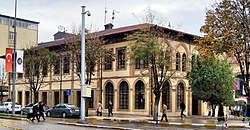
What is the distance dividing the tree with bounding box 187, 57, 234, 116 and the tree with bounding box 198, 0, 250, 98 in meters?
15.5

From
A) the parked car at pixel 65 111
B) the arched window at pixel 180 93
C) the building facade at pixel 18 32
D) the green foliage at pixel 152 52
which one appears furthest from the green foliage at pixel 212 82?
the building facade at pixel 18 32

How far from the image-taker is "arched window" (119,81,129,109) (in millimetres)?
43188

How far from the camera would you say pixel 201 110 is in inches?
1896

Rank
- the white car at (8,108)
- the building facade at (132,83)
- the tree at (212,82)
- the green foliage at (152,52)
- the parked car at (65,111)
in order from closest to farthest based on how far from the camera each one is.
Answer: the green foliage at (152,52) < the parked car at (65,111) < the tree at (212,82) < the building facade at (132,83) < the white car at (8,108)

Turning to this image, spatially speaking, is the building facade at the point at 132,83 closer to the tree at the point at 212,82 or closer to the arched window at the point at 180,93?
the arched window at the point at 180,93

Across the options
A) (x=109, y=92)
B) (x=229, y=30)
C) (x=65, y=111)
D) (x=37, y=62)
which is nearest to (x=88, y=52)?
(x=65, y=111)

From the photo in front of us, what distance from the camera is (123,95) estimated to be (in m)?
43.5

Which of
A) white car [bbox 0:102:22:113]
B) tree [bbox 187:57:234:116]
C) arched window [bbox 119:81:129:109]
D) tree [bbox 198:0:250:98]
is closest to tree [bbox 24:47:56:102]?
white car [bbox 0:102:22:113]

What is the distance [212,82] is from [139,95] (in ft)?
25.6

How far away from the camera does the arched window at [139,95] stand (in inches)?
1633

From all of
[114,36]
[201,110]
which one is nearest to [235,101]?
[201,110]

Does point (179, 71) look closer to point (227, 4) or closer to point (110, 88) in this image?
point (110, 88)

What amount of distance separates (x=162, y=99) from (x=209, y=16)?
16.6 m

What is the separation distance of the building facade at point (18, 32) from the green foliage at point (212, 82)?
4988 cm
